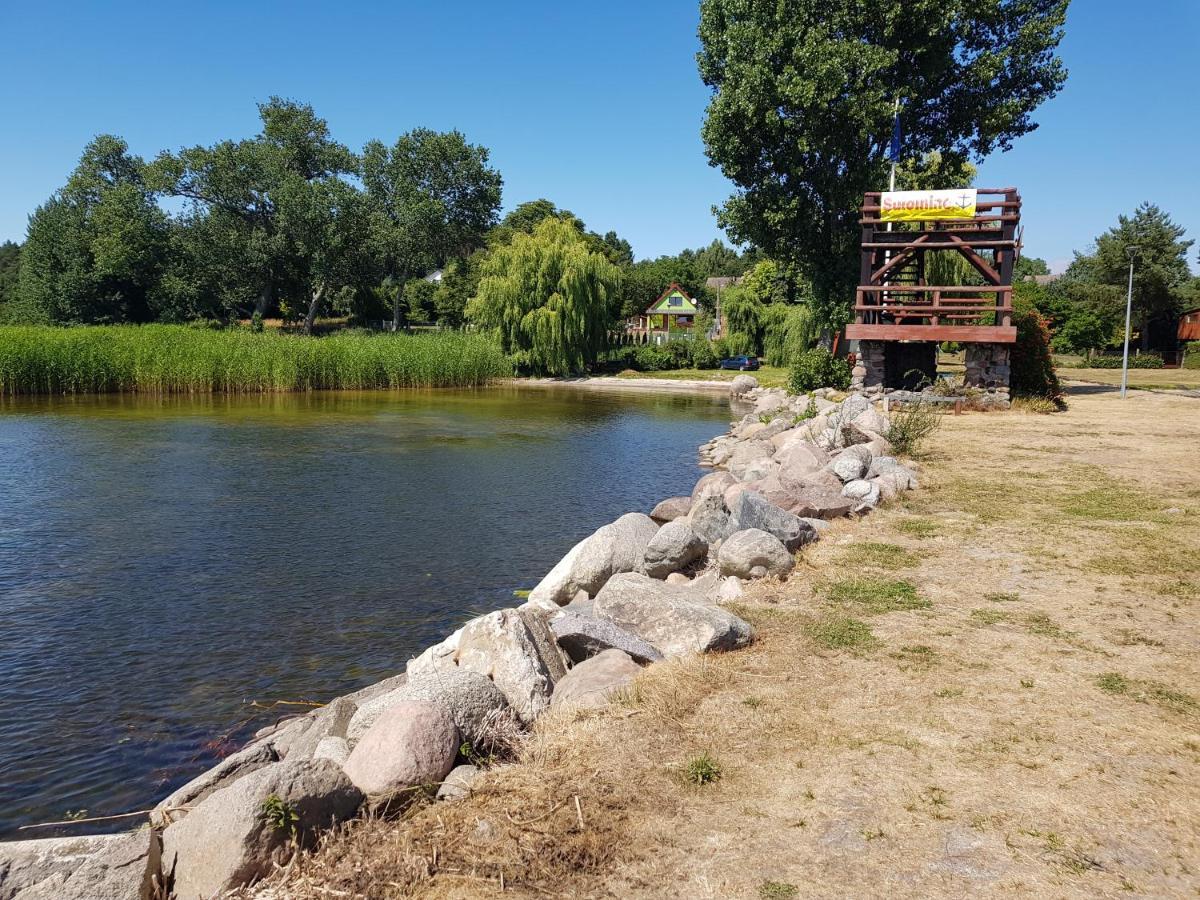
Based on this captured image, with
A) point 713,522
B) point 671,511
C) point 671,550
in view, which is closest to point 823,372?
point 671,511

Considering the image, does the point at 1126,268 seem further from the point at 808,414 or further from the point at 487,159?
the point at 487,159

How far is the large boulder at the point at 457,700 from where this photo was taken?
4645mm

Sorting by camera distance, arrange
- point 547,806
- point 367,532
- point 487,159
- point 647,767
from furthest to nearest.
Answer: point 487,159 → point 367,532 → point 647,767 → point 547,806

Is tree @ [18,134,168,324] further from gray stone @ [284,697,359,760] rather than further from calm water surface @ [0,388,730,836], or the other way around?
gray stone @ [284,697,359,760]

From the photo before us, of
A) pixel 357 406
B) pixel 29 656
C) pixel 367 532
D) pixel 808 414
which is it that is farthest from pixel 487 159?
pixel 29 656

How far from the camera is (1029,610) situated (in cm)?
654

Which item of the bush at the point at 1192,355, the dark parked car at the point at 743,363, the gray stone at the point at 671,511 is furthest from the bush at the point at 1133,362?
the gray stone at the point at 671,511

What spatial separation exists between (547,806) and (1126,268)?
5785cm

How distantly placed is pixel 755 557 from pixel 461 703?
144 inches

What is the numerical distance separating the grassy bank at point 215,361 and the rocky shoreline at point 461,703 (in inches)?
1272

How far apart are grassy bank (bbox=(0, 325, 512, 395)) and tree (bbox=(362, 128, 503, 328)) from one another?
103ft

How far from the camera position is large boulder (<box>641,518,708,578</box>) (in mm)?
8438

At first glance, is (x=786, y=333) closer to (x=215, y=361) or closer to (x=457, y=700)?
(x=215, y=361)

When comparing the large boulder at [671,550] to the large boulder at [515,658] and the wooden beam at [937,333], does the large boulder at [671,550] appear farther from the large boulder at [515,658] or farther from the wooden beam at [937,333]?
the wooden beam at [937,333]
